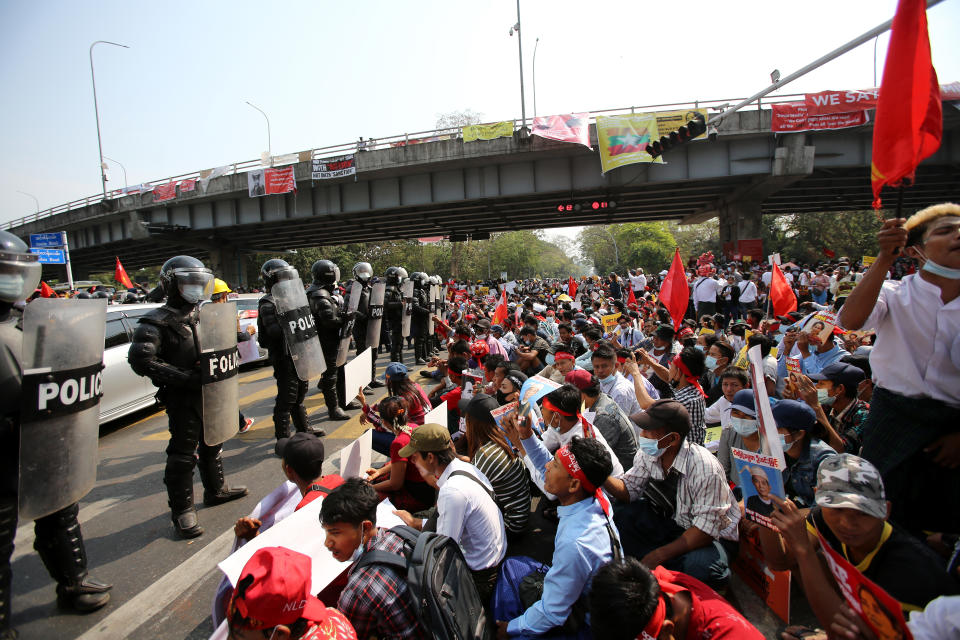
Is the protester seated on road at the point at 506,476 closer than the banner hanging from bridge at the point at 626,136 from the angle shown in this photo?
Yes

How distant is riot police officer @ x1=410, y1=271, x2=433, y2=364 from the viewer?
11.0m

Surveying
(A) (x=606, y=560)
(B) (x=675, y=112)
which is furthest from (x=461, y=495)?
(B) (x=675, y=112)

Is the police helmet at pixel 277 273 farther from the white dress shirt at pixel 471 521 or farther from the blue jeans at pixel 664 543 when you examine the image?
the blue jeans at pixel 664 543

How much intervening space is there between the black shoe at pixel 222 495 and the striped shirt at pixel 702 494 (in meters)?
3.59

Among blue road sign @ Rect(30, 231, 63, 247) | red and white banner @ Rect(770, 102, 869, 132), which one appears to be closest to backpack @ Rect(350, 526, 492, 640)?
red and white banner @ Rect(770, 102, 869, 132)

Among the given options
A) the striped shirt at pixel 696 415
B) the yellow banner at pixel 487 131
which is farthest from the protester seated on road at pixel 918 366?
the yellow banner at pixel 487 131

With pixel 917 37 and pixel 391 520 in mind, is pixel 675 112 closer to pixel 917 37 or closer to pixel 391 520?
pixel 917 37

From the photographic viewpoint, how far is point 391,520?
2.81 meters

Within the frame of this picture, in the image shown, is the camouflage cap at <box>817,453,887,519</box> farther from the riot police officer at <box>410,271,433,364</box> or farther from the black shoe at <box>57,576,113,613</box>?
the riot police officer at <box>410,271,433,364</box>

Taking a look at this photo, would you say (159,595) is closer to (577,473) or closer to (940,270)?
(577,473)

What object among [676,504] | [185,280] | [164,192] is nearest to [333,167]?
[164,192]

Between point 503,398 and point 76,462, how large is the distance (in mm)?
3251

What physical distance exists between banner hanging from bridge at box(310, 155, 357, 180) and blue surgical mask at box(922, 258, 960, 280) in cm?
2179

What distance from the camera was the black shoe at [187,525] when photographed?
148 inches
